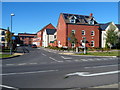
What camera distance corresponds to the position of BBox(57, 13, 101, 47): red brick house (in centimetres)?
4731

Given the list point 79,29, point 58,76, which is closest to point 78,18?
point 79,29

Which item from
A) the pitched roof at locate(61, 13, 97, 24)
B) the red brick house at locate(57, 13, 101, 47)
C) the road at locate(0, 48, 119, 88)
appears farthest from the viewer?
the pitched roof at locate(61, 13, 97, 24)

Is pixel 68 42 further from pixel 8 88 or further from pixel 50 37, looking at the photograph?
pixel 8 88

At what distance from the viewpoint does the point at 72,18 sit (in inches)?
1903

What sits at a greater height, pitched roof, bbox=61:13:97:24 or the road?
pitched roof, bbox=61:13:97:24

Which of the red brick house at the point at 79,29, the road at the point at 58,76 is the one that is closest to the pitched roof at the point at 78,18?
the red brick house at the point at 79,29

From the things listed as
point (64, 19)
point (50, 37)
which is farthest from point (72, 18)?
point (50, 37)

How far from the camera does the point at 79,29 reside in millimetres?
48531

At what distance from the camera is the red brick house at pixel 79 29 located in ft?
155

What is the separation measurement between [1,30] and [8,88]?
66.7 m

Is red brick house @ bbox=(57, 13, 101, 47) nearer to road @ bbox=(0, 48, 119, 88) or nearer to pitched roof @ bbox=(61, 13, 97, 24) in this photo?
pitched roof @ bbox=(61, 13, 97, 24)

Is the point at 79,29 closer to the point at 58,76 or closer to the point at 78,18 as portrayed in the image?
the point at 78,18

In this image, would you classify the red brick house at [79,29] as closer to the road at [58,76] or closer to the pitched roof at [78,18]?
the pitched roof at [78,18]

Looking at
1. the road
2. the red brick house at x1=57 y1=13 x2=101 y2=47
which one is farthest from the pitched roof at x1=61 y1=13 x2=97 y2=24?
the road
